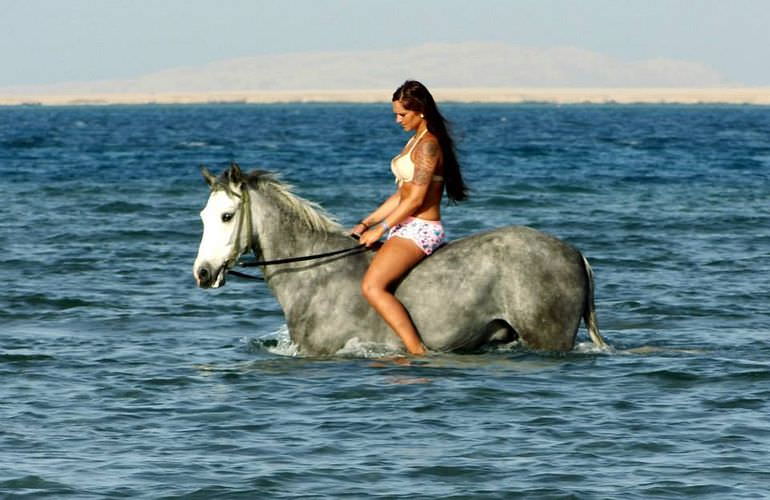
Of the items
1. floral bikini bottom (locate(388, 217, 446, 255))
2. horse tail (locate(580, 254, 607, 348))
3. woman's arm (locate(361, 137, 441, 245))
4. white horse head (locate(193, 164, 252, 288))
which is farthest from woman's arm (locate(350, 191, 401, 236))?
horse tail (locate(580, 254, 607, 348))

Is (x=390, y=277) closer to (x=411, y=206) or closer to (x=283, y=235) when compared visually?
(x=411, y=206)

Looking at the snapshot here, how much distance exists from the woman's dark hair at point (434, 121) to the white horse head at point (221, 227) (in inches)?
59.5

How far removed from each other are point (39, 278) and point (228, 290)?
8.64 ft

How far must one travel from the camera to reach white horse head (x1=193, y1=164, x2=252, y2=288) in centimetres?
1221

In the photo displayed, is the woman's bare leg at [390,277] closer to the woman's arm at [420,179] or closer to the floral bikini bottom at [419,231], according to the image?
the floral bikini bottom at [419,231]

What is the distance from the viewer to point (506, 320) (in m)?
12.5

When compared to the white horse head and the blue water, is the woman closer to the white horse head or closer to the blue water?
the blue water

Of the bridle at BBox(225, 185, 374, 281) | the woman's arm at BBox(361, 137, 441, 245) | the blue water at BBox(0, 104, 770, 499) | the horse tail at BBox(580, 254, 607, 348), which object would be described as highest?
the woman's arm at BBox(361, 137, 441, 245)

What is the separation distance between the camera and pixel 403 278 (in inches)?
491

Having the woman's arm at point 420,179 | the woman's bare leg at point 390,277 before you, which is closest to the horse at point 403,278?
the woman's bare leg at point 390,277

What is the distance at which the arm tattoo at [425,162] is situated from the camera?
11898 mm

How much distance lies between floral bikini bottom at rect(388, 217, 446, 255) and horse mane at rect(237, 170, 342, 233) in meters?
0.75

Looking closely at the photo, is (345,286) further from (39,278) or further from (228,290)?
(39,278)

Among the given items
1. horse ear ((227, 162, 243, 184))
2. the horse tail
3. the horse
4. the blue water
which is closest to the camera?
the blue water
